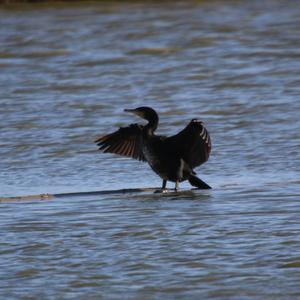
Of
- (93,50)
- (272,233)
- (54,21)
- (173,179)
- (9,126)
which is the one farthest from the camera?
(54,21)

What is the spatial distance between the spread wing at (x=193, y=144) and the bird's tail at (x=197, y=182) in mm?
146

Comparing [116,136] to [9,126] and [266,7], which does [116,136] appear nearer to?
[9,126]

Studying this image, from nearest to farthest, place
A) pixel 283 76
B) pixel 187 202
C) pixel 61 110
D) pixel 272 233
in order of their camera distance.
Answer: pixel 272 233 < pixel 187 202 < pixel 61 110 < pixel 283 76

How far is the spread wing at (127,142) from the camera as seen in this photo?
9.73 m

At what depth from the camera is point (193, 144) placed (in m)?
9.29

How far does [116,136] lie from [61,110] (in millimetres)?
3341

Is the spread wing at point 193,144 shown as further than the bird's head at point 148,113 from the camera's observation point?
No

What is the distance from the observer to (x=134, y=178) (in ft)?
32.4

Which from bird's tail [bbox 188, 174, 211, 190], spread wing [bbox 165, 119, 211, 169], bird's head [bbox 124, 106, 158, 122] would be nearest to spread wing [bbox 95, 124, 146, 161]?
bird's head [bbox 124, 106, 158, 122]

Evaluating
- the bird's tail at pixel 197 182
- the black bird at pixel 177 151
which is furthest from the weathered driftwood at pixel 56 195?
the bird's tail at pixel 197 182

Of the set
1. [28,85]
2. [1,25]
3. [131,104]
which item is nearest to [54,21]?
[1,25]

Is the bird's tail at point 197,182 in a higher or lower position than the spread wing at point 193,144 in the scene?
lower

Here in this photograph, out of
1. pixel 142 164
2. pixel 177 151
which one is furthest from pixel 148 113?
pixel 142 164

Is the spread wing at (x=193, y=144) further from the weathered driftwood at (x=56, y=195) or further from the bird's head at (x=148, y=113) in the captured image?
the weathered driftwood at (x=56, y=195)
